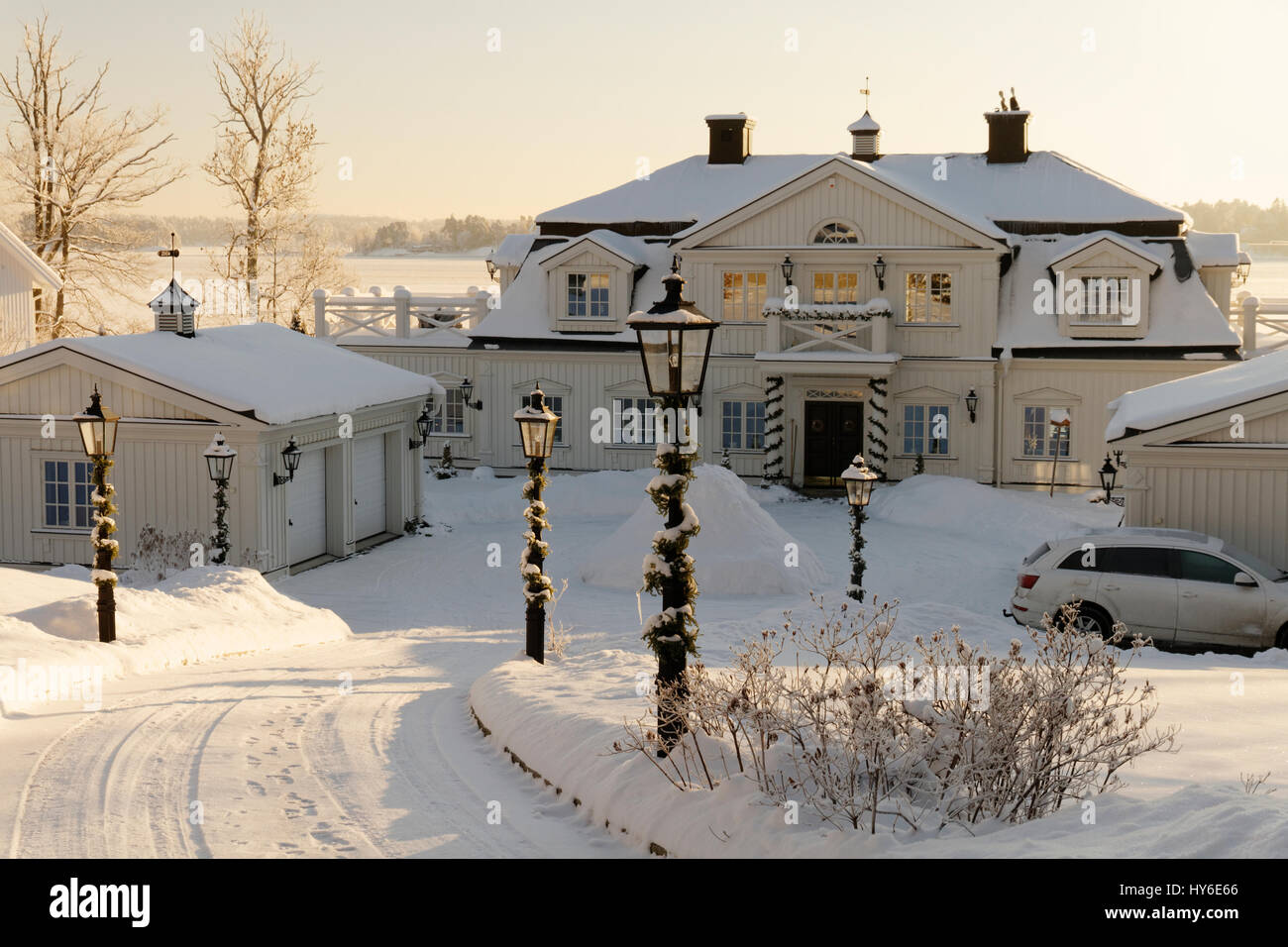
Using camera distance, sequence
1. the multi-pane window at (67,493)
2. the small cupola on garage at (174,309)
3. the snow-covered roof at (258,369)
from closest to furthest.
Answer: the snow-covered roof at (258,369)
the multi-pane window at (67,493)
the small cupola on garage at (174,309)

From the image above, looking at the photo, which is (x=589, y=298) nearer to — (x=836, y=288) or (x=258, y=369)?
(x=836, y=288)

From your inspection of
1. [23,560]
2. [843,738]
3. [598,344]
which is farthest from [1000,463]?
[843,738]

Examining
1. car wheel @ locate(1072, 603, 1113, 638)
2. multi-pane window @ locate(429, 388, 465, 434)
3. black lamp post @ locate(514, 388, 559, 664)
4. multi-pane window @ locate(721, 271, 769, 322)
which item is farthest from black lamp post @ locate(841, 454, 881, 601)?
multi-pane window @ locate(429, 388, 465, 434)

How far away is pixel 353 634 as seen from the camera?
1914 cm

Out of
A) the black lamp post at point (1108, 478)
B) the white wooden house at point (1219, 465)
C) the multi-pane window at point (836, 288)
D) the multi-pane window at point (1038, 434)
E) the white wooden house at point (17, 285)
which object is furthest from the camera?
the white wooden house at point (17, 285)

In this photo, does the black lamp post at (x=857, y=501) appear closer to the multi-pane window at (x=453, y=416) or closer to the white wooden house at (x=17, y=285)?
the multi-pane window at (x=453, y=416)

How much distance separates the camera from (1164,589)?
1709cm

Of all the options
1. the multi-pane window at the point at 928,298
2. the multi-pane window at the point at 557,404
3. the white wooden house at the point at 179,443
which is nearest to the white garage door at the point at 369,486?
the white wooden house at the point at 179,443

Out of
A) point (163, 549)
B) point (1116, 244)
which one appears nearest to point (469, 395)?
point (163, 549)

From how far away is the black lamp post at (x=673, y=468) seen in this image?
9766 millimetres

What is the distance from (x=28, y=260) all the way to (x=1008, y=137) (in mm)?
25761

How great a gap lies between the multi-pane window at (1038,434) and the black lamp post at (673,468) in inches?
883

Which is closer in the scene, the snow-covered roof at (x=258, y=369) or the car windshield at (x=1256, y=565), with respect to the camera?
the car windshield at (x=1256, y=565)

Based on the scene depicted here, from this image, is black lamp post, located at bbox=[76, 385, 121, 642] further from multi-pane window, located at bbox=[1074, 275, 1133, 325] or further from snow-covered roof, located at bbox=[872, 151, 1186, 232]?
multi-pane window, located at bbox=[1074, 275, 1133, 325]
